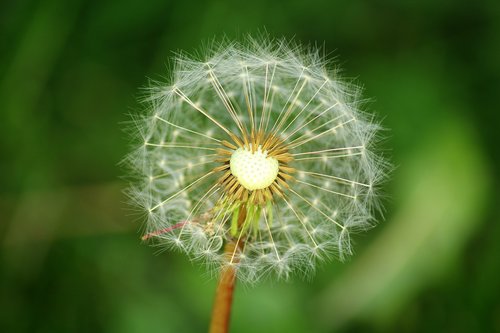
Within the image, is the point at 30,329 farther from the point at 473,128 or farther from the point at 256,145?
the point at 473,128

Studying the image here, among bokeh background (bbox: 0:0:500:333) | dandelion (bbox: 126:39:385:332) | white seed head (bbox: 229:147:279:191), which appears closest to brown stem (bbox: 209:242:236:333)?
dandelion (bbox: 126:39:385:332)

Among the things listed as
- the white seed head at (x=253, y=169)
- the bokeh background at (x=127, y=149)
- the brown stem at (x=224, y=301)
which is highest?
the bokeh background at (x=127, y=149)

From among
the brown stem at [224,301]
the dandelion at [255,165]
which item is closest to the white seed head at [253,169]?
the dandelion at [255,165]

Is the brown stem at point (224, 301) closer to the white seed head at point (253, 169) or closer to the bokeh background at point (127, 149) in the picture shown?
the white seed head at point (253, 169)

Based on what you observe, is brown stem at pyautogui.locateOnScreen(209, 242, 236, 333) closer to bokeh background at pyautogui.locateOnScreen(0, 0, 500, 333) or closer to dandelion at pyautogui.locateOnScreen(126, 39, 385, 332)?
dandelion at pyautogui.locateOnScreen(126, 39, 385, 332)

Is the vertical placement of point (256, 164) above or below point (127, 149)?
below

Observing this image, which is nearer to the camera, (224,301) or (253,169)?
(224,301)

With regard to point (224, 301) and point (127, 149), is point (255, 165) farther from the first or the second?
point (127, 149)

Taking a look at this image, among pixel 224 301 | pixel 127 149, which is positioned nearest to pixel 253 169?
pixel 224 301
